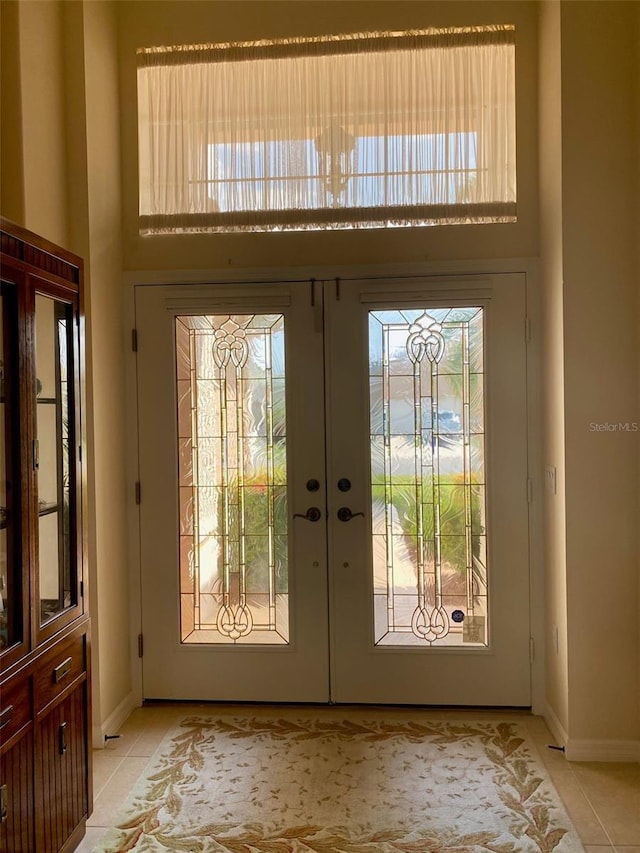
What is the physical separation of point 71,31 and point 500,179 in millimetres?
2134

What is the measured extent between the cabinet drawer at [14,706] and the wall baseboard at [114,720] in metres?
1.17

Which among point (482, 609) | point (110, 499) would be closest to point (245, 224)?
point (110, 499)

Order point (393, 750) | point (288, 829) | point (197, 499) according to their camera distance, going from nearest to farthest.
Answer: point (288, 829), point (393, 750), point (197, 499)

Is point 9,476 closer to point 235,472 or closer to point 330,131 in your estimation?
point 235,472

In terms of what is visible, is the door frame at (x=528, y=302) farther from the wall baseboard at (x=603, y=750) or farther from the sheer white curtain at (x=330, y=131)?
the wall baseboard at (x=603, y=750)

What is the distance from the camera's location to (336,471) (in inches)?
129

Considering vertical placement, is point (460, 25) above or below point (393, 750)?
above

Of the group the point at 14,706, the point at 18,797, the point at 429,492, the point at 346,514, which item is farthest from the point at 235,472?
the point at 18,797

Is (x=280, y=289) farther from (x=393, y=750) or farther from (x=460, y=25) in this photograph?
(x=393, y=750)

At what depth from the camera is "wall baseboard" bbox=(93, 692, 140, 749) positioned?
296cm

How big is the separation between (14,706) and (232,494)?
5.24 feet

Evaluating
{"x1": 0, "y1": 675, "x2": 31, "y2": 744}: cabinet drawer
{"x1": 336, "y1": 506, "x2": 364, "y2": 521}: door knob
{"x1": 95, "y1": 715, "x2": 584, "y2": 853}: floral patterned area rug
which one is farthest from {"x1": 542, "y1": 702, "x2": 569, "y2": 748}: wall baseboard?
{"x1": 0, "y1": 675, "x2": 31, "y2": 744}: cabinet drawer

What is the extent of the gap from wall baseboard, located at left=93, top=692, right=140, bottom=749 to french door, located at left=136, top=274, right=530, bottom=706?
9 centimetres

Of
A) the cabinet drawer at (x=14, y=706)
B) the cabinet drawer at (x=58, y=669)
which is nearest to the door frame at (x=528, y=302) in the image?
the cabinet drawer at (x=58, y=669)
